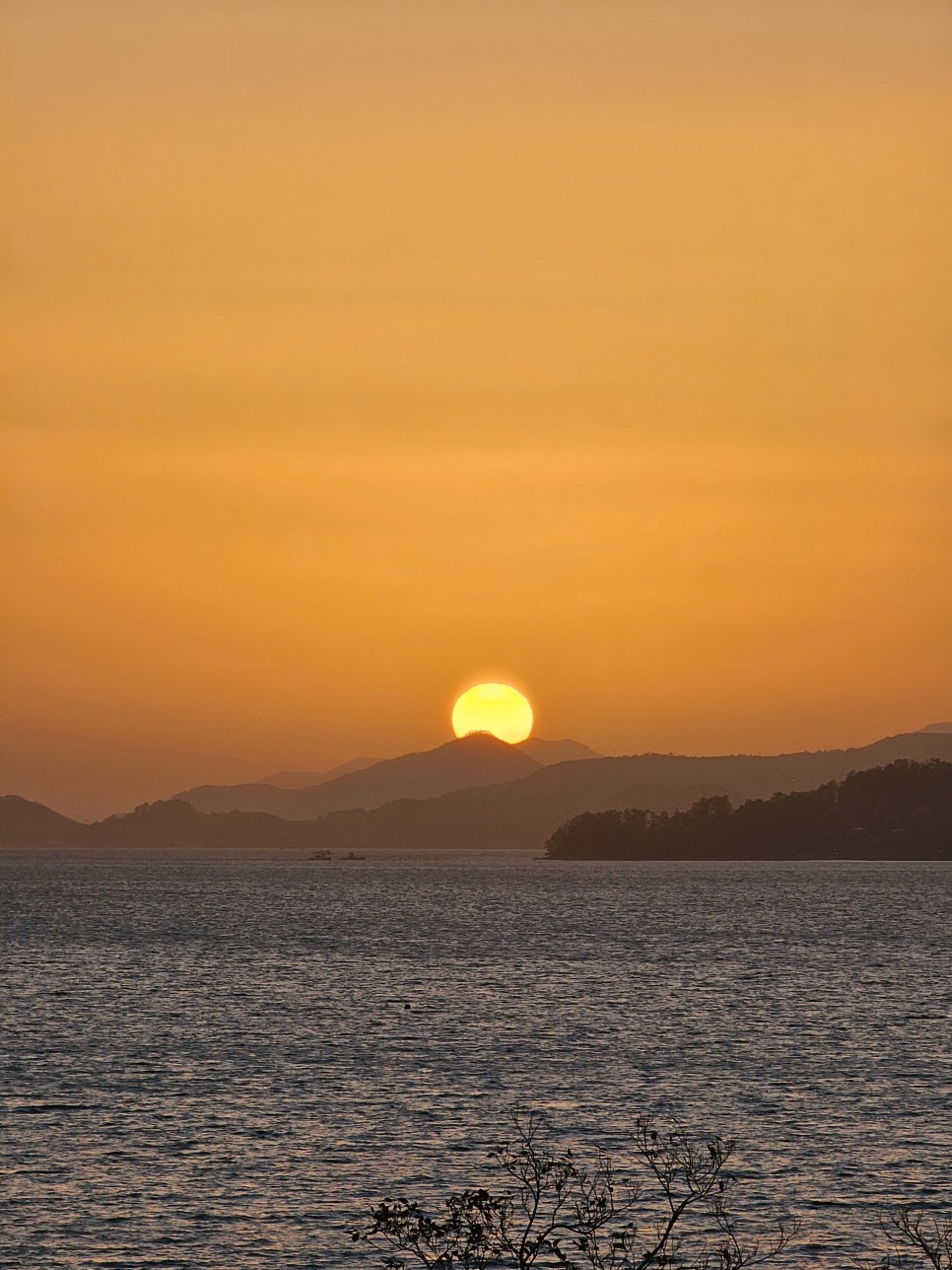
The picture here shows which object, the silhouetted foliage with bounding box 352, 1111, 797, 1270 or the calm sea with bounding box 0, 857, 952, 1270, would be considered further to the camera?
the calm sea with bounding box 0, 857, 952, 1270

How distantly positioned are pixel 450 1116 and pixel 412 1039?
26.0m

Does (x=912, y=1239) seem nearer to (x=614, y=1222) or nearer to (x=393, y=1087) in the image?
(x=614, y=1222)

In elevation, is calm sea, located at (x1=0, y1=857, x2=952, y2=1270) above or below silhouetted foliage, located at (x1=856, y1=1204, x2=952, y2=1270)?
above

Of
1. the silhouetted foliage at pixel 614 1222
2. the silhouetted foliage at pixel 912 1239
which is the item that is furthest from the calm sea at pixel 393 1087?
the silhouetted foliage at pixel 614 1222

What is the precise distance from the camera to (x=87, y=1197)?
177 feet

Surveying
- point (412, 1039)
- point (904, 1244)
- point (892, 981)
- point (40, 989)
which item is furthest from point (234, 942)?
point (904, 1244)

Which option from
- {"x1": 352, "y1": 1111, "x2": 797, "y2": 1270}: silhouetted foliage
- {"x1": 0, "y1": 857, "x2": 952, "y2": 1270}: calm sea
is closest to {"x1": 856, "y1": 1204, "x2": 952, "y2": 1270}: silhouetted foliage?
{"x1": 0, "y1": 857, "x2": 952, "y2": 1270}: calm sea

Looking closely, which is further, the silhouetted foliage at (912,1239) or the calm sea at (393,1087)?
the calm sea at (393,1087)

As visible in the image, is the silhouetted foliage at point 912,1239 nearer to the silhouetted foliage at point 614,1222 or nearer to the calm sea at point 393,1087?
the calm sea at point 393,1087

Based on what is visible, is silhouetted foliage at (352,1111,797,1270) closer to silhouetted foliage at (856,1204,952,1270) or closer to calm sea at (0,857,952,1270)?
calm sea at (0,857,952,1270)

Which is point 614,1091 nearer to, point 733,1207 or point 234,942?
point 733,1207

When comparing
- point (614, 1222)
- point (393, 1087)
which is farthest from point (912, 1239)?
point (393, 1087)

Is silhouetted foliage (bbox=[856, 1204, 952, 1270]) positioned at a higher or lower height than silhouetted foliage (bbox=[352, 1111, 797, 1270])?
lower

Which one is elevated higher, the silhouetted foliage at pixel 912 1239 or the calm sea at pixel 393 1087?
the calm sea at pixel 393 1087
